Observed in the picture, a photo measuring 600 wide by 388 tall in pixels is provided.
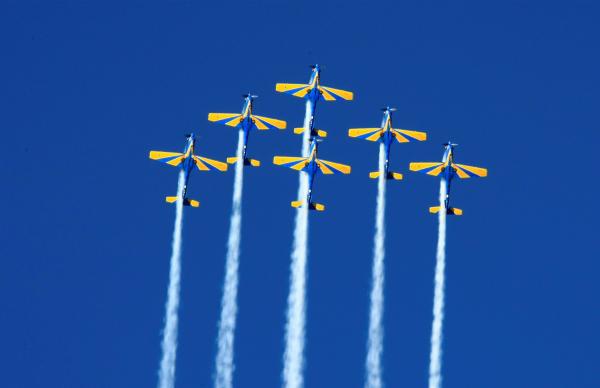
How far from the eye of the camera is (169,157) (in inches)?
7825

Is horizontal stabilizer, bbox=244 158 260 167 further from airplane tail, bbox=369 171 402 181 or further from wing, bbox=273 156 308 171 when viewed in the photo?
airplane tail, bbox=369 171 402 181

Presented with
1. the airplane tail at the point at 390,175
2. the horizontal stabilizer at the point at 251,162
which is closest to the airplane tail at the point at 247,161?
the horizontal stabilizer at the point at 251,162

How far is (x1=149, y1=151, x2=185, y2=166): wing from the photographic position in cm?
19850

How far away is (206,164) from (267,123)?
432 cm

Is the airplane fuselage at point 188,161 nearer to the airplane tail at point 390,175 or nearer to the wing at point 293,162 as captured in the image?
the wing at point 293,162

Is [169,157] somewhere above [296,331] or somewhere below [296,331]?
above

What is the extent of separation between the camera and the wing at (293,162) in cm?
19650

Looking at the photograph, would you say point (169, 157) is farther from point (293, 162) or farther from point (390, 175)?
point (390, 175)

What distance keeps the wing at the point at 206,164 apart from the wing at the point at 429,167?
10960 mm

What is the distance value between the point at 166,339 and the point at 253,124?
1342 centimetres

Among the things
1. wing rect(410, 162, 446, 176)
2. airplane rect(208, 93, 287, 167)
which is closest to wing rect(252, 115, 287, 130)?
airplane rect(208, 93, 287, 167)

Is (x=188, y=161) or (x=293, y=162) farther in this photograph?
(x=188, y=161)

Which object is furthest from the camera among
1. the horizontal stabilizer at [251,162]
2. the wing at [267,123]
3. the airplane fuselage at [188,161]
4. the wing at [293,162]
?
the wing at [267,123]

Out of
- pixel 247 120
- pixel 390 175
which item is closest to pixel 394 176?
pixel 390 175
